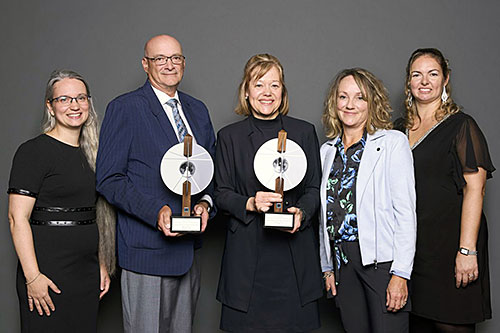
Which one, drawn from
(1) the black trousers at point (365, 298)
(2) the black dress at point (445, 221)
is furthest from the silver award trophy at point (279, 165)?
(2) the black dress at point (445, 221)

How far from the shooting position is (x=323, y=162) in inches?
96.8

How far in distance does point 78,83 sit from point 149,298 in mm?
1035

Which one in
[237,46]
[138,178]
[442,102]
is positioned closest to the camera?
[138,178]

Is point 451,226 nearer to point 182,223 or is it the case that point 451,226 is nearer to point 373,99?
point 373,99

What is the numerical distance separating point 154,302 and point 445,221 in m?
1.40

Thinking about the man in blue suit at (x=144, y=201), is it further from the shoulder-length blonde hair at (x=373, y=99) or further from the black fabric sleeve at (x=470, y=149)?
the black fabric sleeve at (x=470, y=149)

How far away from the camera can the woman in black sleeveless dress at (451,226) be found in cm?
241

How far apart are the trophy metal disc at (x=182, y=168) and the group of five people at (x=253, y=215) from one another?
11 cm

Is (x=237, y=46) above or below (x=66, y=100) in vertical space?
above

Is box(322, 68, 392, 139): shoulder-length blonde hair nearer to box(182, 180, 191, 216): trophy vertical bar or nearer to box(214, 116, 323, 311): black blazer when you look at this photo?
box(214, 116, 323, 311): black blazer

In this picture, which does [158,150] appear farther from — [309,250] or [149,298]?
[309,250]

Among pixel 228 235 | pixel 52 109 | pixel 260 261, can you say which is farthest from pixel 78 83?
pixel 260 261

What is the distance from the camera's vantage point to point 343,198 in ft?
7.48

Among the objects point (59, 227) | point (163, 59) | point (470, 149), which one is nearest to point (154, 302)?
point (59, 227)
